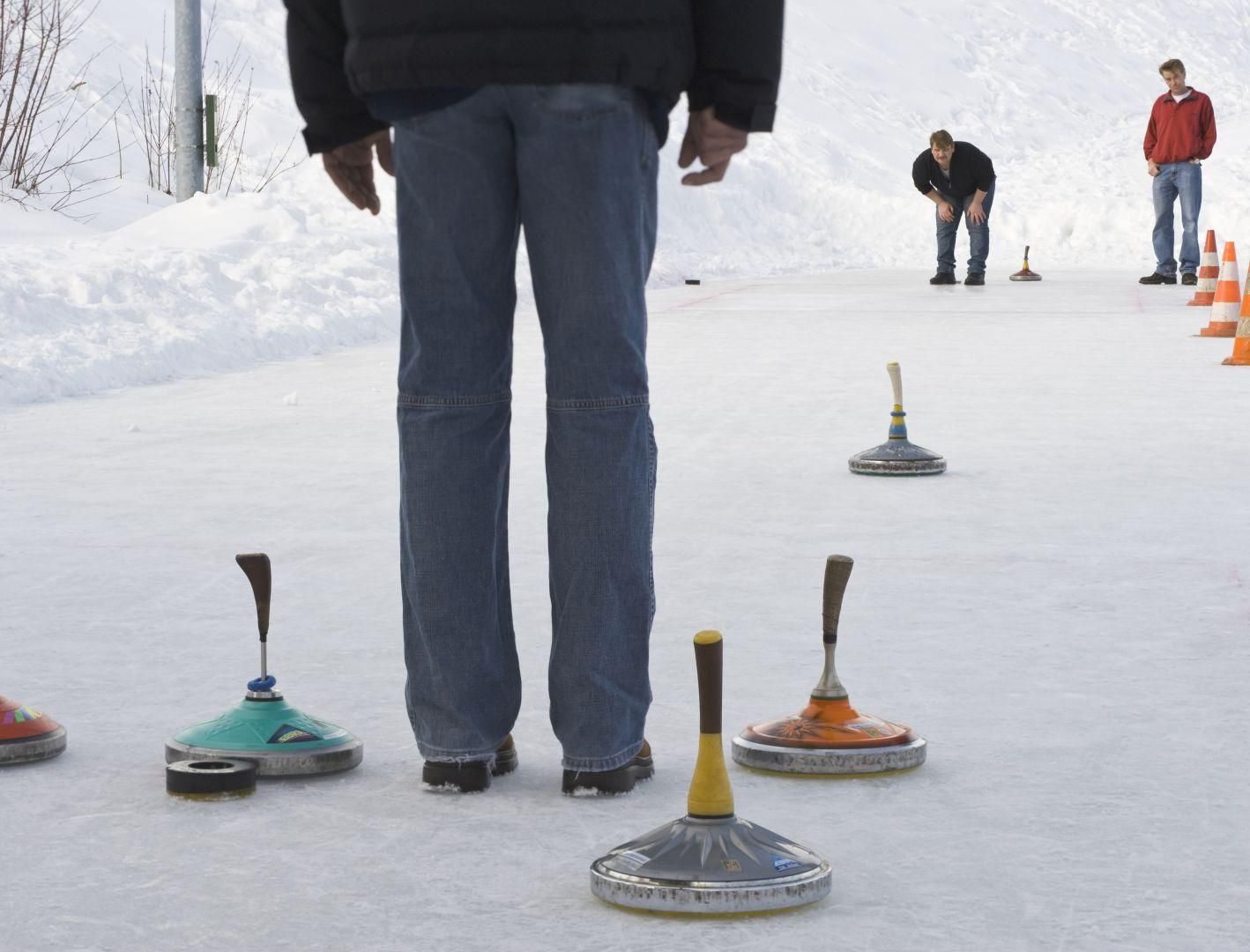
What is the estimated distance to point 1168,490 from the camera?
6.25 metres

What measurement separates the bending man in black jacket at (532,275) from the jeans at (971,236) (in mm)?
16623

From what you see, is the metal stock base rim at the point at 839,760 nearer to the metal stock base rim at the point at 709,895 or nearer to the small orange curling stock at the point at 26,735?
the metal stock base rim at the point at 709,895

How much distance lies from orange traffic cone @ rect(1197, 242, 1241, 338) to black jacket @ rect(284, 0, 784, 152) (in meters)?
9.99

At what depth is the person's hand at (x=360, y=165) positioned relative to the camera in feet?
10.1

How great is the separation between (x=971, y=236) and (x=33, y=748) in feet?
55.2

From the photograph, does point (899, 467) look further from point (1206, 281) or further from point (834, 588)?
point (1206, 281)

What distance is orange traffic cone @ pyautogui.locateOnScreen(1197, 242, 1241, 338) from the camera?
1223cm

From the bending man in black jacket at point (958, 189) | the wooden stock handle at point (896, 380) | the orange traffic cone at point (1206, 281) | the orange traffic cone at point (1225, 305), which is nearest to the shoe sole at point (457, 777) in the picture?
the wooden stock handle at point (896, 380)

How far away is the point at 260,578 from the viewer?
10.4 ft

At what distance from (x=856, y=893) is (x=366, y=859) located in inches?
25.5

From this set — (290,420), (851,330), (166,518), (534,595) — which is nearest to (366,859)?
(534,595)

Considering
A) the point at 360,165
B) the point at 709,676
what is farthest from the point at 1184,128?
the point at 709,676

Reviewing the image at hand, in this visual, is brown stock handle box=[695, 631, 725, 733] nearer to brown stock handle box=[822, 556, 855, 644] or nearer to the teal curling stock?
brown stock handle box=[822, 556, 855, 644]

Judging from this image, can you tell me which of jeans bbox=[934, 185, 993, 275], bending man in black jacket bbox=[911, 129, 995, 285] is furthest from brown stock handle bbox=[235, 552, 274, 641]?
jeans bbox=[934, 185, 993, 275]
